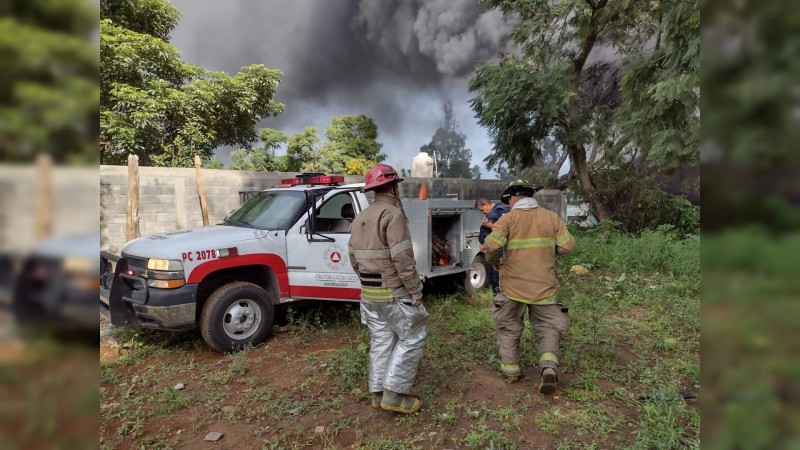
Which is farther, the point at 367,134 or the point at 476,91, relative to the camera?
the point at 367,134

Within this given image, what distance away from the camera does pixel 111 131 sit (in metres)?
10.4

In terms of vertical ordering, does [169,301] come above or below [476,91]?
below

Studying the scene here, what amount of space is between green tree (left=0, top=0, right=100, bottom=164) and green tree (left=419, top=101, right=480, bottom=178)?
25.8 m

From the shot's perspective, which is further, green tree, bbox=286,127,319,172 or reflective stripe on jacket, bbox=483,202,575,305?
green tree, bbox=286,127,319,172

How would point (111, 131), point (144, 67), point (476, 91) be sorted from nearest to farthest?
point (111, 131), point (144, 67), point (476, 91)

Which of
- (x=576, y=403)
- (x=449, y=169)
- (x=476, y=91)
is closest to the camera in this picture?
(x=576, y=403)

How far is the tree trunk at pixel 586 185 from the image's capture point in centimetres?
1203

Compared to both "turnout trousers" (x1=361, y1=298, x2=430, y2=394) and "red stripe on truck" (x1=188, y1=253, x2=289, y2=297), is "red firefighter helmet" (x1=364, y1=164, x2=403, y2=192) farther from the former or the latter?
"red stripe on truck" (x1=188, y1=253, x2=289, y2=297)

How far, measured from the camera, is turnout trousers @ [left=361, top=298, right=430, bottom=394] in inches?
130

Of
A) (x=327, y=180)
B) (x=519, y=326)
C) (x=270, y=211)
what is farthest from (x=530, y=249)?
(x=270, y=211)

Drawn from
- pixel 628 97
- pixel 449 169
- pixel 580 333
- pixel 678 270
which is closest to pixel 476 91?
pixel 628 97

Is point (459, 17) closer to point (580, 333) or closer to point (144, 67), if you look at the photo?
point (144, 67)

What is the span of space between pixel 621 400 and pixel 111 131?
465 inches

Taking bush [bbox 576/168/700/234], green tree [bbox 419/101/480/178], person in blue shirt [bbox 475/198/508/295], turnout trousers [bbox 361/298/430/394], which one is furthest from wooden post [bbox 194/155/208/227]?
green tree [bbox 419/101/480/178]
